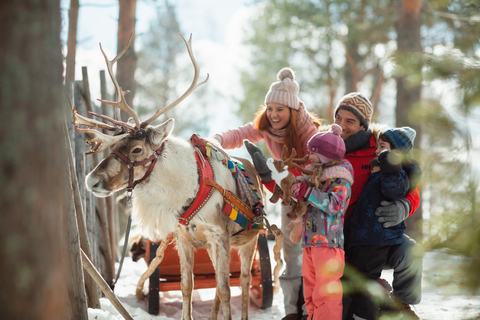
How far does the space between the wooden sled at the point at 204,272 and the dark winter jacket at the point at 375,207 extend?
1.56m

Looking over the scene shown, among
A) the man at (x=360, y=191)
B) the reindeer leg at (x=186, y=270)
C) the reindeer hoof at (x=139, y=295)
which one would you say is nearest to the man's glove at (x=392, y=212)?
the man at (x=360, y=191)

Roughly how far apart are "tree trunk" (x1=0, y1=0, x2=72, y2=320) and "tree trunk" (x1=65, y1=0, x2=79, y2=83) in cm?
518

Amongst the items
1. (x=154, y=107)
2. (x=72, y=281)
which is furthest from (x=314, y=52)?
(x=72, y=281)

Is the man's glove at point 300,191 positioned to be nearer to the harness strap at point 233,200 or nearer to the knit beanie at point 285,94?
the harness strap at point 233,200

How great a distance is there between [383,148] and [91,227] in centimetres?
335

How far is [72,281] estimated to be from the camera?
2398mm

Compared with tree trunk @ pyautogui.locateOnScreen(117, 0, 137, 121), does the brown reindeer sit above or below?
below

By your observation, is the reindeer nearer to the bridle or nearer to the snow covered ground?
the bridle

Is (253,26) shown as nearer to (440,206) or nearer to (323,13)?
(323,13)

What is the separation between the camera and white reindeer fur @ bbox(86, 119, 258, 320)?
332 centimetres

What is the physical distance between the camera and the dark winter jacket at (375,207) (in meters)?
3.08

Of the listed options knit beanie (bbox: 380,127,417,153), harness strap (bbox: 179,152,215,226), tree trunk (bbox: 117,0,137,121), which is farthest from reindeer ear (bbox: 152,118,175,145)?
tree trunk (bbox: 117,0,137,121)

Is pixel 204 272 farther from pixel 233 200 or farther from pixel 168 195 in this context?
pixel 168 195

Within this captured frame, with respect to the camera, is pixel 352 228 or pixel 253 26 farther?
pixel 253 26
